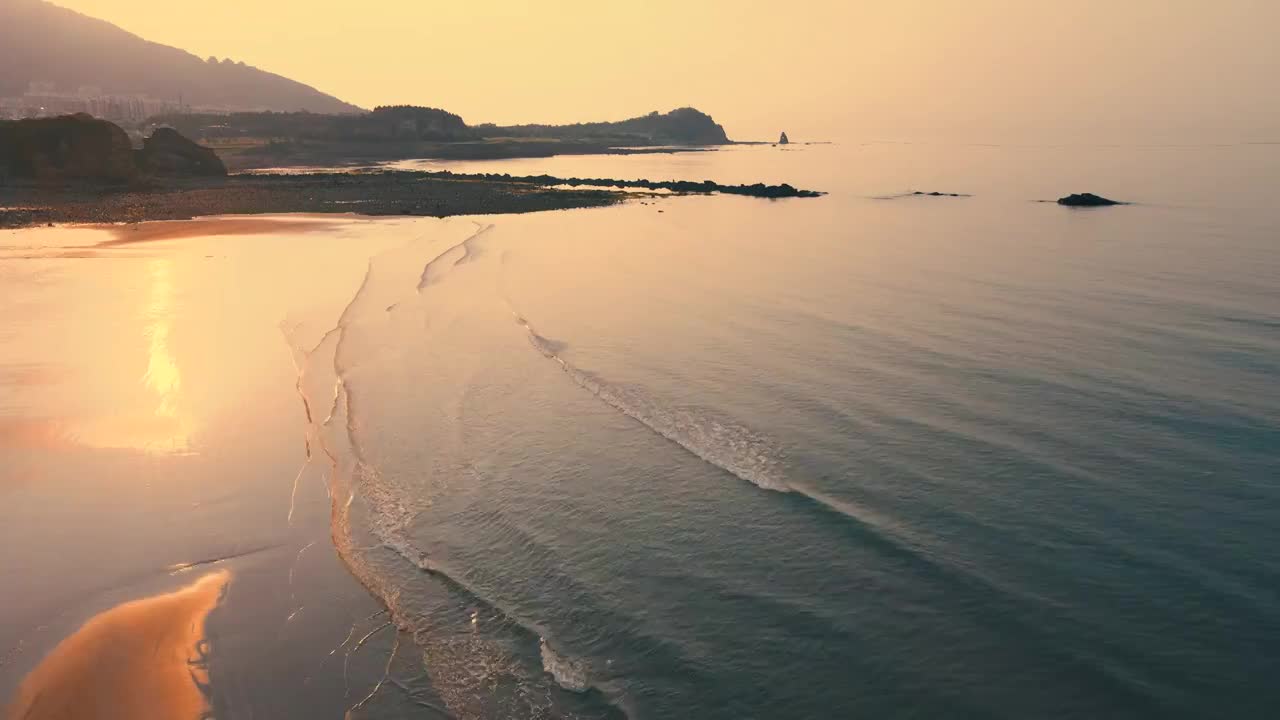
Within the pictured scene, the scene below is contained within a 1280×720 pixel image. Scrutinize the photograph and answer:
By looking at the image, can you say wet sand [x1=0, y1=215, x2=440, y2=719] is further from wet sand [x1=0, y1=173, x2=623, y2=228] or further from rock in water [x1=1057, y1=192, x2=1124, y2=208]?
rock in water [x1=1057, y1=192, x2=1124, y2=208]

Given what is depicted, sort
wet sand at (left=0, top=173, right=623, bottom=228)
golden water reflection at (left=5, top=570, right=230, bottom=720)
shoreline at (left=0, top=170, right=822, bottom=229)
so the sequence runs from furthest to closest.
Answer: shoreline at (left=0, top=170, right=822, bottom=229) < wet sand at (left=0, top=173, right=623, bottom=228) < golden water reflection at (left=5, top=570, right=230, bottom=720)

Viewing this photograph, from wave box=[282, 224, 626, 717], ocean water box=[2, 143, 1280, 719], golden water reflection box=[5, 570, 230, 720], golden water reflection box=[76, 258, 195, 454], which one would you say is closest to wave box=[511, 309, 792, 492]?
ocean water box=[2, 143, 1280, 719]

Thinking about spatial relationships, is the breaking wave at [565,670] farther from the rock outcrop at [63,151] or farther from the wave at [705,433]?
the rock outcrop at [63,151]

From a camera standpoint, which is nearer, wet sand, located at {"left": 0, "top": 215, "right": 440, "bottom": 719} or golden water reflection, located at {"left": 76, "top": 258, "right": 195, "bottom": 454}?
wet sand, located at {"left": 0, "top": 215, "right": 440, "bottom": 719}

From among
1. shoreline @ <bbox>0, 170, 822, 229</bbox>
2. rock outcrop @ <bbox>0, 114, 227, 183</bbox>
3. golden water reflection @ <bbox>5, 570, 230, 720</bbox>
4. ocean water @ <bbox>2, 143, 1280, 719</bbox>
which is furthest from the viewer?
rock outcrop @ <bbox>0, 114, 227, 183</bbox>

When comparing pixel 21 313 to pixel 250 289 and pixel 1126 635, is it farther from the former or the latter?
pixel 1126 635

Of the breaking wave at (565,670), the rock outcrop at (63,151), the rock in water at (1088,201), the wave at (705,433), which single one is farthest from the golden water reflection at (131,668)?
the rock outcrop at (63,151)
